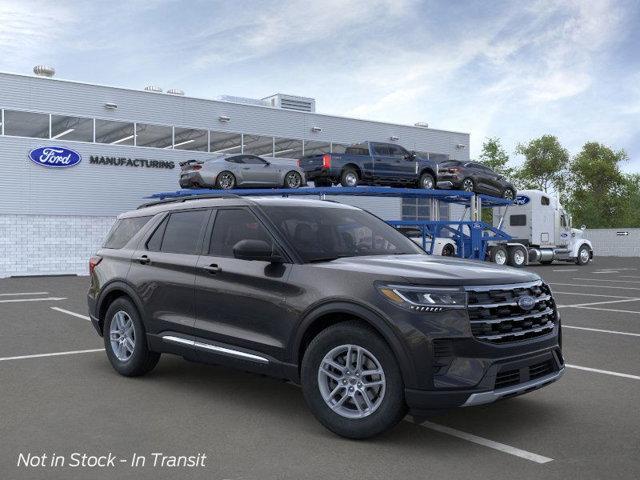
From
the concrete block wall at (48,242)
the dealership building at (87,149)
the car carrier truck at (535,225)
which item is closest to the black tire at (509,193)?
the car carrier truck at (535,225)

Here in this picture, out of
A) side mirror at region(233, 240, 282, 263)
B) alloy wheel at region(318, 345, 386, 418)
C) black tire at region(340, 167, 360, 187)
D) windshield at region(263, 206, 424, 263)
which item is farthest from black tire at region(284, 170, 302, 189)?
alloy wheel at region(318, 345, 386, 418)

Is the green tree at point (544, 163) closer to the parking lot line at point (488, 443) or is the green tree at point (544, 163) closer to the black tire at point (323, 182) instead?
the black tire at point (323, 182)

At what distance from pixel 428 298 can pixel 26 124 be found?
26.0 m

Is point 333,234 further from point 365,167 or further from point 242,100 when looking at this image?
point 242,100

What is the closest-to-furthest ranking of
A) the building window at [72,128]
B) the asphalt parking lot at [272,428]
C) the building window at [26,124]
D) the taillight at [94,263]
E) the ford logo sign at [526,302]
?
the asphalt parking lot at [272,428], the ford logo sign at [526,302], the taillight at [94,263], the building window at [26,124], the building window at [72,128]

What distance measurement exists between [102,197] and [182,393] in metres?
24.2

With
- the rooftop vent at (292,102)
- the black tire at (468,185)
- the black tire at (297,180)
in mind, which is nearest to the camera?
the black tire at (297,180)

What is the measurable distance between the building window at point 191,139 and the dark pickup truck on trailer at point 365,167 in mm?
9350

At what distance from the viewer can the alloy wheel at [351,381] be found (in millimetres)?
4617

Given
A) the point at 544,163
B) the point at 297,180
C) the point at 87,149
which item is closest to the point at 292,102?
the point at 87,149

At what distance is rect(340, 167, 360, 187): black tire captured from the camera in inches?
875

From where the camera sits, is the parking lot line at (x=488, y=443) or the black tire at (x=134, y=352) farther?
the black tire at (x=134, y=352)

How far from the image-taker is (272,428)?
5.00 metres

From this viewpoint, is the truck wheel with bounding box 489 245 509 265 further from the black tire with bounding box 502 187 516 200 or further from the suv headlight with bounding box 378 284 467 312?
the suv headlight with bounding box 378 284 467 312
